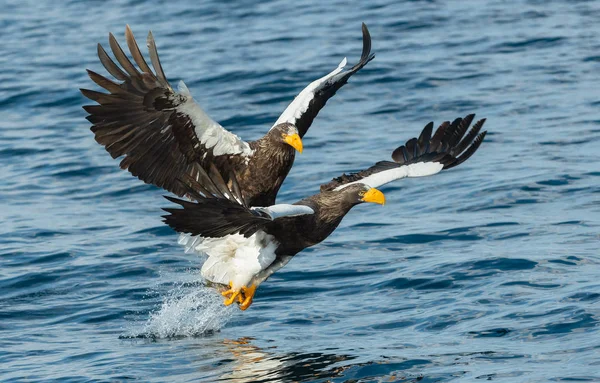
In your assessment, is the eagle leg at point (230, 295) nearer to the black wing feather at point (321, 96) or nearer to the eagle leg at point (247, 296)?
the eagle leg at point (247, 296)

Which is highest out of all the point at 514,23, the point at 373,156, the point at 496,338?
the point at 514,23

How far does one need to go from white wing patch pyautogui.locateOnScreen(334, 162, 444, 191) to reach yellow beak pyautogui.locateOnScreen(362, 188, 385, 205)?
404 mm

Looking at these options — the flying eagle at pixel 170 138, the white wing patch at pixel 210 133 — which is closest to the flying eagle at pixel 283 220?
the flying eagle at pixel 170 138

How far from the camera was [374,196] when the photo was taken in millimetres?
8281

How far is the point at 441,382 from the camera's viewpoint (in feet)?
23.6

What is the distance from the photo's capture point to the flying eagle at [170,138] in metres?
8.08

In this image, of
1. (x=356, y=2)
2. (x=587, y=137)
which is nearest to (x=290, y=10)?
(x=356, y=2)

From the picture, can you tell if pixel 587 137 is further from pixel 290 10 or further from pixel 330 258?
pixel 290 10

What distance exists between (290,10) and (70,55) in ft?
12.8

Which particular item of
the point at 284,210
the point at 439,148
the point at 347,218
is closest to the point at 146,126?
the point at 284,210

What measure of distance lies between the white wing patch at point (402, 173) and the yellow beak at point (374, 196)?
15.9 inches

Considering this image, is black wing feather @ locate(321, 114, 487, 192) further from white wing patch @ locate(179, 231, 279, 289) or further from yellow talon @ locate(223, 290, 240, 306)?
yellow talon @ locate(223, 290, 240, 306)

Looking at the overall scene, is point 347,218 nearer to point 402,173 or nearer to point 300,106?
point 300,106

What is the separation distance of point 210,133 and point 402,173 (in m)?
1.55
